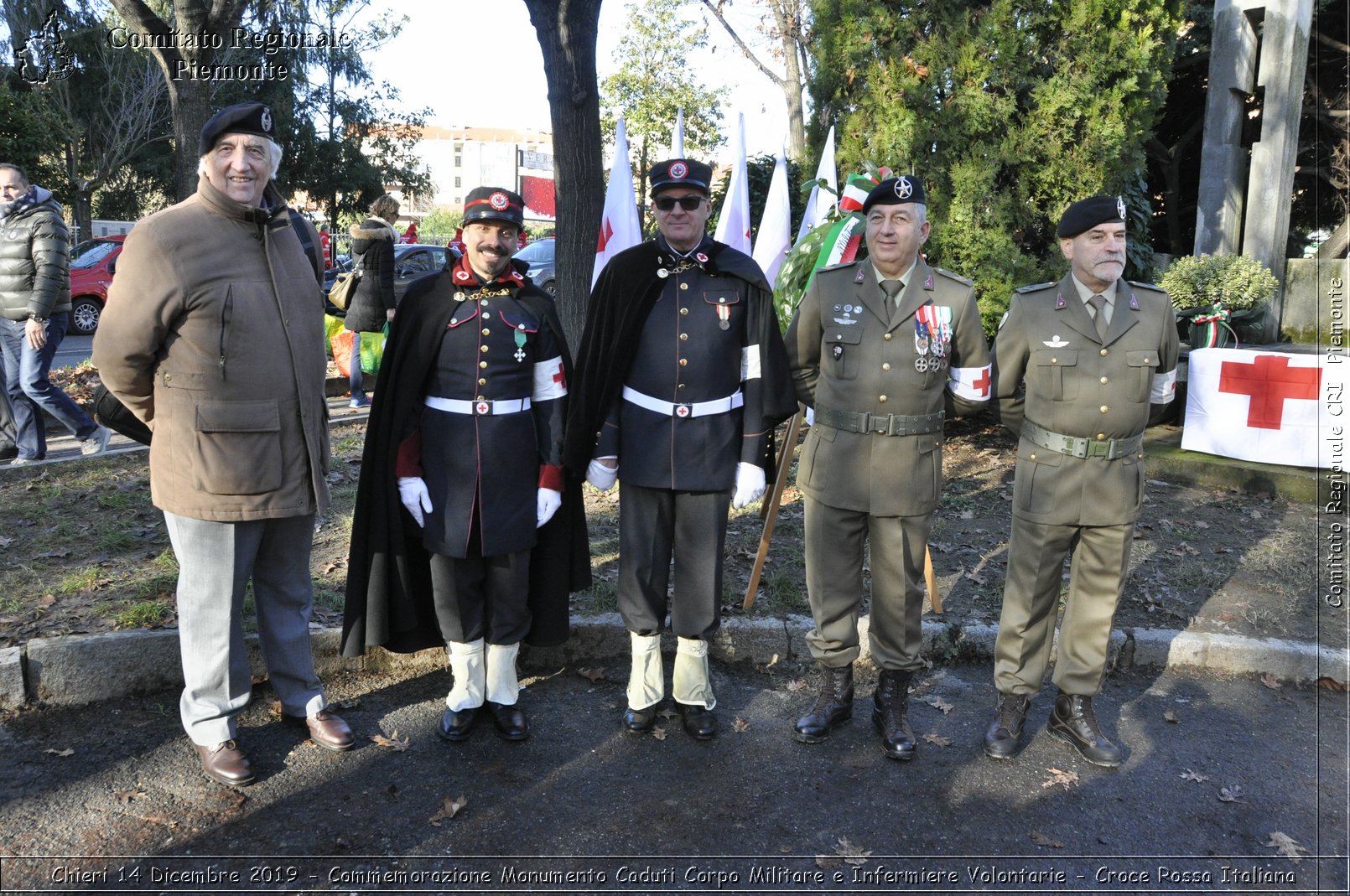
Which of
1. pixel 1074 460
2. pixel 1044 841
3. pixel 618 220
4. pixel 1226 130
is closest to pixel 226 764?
pixel 1044 841

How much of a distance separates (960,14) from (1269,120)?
13.9ft

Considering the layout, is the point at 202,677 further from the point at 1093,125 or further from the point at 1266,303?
the point at 1266,303

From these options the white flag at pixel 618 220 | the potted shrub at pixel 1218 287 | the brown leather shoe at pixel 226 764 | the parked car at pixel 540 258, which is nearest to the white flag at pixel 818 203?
the white flag at pixel 618 220

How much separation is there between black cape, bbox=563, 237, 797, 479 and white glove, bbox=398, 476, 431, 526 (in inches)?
21.7

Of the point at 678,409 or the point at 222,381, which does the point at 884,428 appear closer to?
the point at 678,409

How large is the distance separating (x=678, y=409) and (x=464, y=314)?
34.9 inches

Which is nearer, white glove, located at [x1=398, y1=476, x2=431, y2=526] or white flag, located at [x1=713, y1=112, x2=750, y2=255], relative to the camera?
white glove, located at [x1=398, y1=476, x2=431, y2=526]

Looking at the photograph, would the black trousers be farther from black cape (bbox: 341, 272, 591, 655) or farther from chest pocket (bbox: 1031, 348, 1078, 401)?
chest pocket (bbox: 1031, 348, 1078, 401)

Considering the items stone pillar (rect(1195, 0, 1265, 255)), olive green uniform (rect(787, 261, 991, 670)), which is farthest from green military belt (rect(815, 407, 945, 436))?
stone pillar (rect(1195, 0, 1265, 255))

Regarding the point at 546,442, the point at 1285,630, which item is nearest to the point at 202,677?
the point at 546,442

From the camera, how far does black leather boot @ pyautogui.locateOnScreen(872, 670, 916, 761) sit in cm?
388

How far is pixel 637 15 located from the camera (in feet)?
97.1

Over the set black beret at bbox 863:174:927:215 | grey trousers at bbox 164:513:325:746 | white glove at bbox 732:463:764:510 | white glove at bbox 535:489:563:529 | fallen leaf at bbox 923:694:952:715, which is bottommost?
fallen leaf at bbox 923:694:952:715

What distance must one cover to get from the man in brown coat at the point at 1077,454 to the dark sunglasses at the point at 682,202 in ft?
4.46
